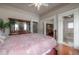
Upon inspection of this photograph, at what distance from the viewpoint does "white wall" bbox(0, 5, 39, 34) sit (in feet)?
4.63

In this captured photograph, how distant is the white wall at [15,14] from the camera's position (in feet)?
4.63

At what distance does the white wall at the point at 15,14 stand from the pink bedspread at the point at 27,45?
17cm

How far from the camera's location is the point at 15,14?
1437 mm

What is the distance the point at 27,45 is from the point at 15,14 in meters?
0.42

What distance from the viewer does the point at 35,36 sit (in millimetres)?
1469

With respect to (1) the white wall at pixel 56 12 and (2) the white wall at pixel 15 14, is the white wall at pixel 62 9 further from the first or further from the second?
(2) the white wall at pixel 15 14

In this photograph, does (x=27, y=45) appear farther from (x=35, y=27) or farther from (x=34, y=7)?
(x=34, y=7)

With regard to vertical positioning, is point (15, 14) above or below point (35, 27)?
above

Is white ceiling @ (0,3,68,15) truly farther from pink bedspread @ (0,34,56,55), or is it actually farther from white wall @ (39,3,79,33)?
pink bedspread @ (0,34,56,55)

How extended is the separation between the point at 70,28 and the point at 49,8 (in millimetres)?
366

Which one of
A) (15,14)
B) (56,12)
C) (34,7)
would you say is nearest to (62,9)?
(56,12)

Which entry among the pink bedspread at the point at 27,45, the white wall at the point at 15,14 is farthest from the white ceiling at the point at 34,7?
the pink bedspread at the point at 27,45

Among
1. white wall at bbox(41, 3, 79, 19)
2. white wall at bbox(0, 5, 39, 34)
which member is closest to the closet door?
white wall at bbox(0, 5, 39, 34)
